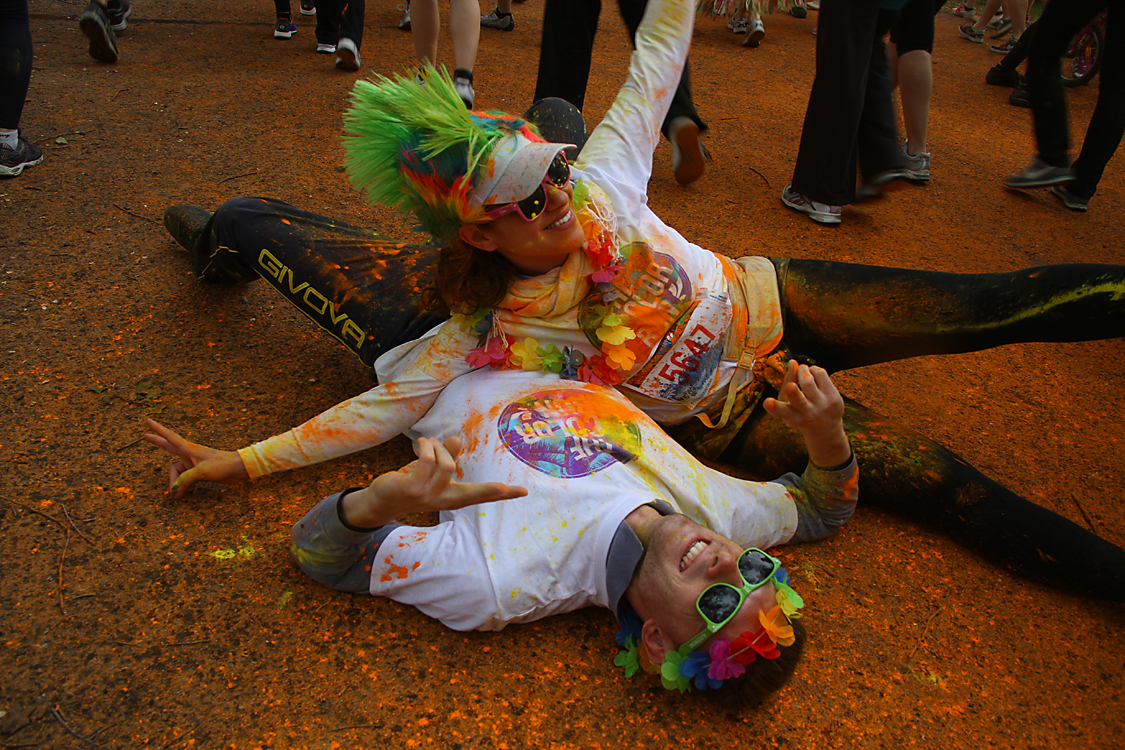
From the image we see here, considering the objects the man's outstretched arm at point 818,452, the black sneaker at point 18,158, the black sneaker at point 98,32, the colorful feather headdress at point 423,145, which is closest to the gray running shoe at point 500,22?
the black sneaker at point 98,32

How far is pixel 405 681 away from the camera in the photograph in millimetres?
1671

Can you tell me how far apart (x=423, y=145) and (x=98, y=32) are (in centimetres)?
417

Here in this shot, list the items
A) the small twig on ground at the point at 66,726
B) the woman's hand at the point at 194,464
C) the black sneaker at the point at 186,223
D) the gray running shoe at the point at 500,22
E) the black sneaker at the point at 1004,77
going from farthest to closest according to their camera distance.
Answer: the gray running shoe at the point at 500,22
the black sneaker at the point at 1004,77
the black sneaker at the point at 186,223
the woman's hand at the point at 194,464
the small twig on ground at the point at 66,726

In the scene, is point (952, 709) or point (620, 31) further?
point (620, 31)

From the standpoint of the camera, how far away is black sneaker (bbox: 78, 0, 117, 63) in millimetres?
4586

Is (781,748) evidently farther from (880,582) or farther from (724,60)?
(724,60)

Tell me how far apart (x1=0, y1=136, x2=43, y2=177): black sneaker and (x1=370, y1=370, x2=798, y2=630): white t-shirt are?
2870mm

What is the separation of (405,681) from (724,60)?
627 cm

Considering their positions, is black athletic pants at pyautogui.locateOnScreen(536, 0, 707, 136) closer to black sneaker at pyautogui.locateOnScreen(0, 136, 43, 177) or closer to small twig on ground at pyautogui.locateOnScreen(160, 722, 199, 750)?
black sneaker at pyautogui.locateOnScreen(0, 136, 43, 177)

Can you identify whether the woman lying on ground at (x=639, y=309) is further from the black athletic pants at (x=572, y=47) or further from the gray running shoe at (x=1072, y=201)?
the gray running shoe at (x=1072, y=201)

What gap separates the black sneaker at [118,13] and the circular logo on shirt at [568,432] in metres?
5.41

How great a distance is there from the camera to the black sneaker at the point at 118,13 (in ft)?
17.7

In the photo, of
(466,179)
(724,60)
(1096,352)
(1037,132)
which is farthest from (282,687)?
(724,60)

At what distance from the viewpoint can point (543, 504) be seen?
1730 mm
